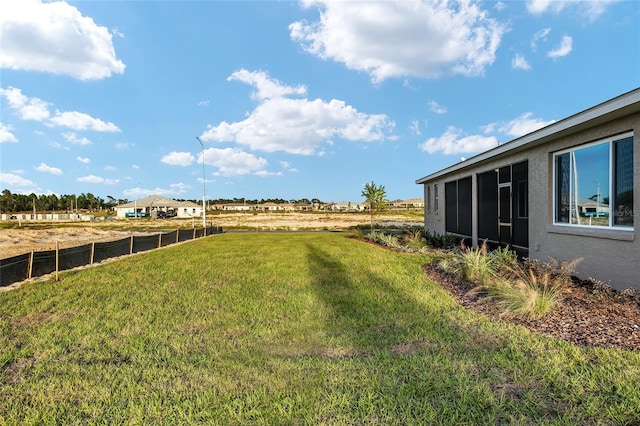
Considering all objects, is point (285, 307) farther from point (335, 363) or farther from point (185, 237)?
point (185, 237)

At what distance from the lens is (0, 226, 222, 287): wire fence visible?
26.4 feet

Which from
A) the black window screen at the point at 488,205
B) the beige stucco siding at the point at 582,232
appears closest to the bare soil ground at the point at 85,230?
Answer: the beige stucco siding at the point at 582,232

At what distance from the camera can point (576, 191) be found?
291 inches

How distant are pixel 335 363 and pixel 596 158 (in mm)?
6989

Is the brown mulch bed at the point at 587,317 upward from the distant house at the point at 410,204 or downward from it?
downward

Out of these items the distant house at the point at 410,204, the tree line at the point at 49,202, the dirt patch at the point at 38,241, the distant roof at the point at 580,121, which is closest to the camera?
the distant roof at the point at 580,121

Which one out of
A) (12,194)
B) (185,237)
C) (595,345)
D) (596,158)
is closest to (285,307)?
(595,345)

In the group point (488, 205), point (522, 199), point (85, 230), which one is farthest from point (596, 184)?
point (85, 230)

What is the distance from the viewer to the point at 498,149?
9.86 metres

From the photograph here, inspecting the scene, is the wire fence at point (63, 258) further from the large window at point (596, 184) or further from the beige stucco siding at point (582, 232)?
the large window at point (596, 184)

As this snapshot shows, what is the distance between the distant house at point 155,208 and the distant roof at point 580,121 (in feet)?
201

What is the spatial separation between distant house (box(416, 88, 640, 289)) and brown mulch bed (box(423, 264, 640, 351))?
2.86 feet

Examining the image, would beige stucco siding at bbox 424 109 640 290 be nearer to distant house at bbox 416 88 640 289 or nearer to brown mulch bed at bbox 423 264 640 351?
distant house at bbox 416 88 640 289

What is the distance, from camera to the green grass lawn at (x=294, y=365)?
2570 millimetres
